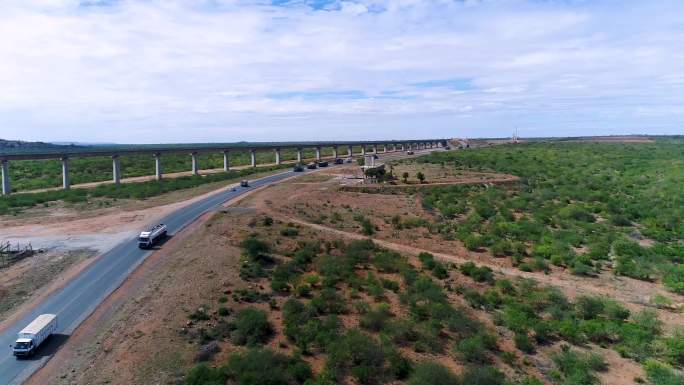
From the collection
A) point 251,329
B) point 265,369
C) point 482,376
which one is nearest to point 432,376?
point 482,376

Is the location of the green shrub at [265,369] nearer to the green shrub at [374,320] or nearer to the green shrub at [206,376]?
the green shrub at [206,376]

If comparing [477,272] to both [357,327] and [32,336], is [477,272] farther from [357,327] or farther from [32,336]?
[32,336]

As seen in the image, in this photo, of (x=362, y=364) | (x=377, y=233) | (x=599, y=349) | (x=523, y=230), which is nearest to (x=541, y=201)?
(x=523, y=230)

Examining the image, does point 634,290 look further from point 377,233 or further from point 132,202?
point 132,202

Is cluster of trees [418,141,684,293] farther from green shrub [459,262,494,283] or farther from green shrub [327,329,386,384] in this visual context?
green shrub [327,329,386,384]

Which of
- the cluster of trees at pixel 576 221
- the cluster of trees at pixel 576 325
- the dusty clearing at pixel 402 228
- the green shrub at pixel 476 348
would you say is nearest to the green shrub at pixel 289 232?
the dusty clearing at pixel 402 228
